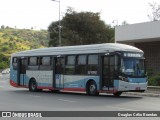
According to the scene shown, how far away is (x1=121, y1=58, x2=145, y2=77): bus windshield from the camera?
24.6 metres

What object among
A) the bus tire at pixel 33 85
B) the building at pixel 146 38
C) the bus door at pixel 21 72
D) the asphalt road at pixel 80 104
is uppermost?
the building at pixel 146 38

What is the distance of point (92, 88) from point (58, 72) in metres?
3.80

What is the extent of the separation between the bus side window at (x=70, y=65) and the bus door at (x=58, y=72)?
1.58 feet

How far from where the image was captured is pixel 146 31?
116 feet

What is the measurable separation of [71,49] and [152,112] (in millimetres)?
12584

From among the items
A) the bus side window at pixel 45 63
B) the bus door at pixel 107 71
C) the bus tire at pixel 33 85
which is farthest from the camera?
the bus tire at pixel 33 85

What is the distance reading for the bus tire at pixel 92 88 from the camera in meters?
25.9

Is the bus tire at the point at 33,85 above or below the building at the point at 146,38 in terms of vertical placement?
below

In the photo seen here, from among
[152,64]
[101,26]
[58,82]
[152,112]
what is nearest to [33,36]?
[101,26]

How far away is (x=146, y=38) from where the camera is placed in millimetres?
35750

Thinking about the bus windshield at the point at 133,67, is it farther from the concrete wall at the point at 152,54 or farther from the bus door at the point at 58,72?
the concrete wall at the point at 152,54

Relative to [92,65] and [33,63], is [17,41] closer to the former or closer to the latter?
[33,63]

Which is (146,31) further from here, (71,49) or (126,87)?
(126,87)

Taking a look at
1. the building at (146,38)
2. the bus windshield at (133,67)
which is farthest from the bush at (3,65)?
the bus windshield at (133,67)
